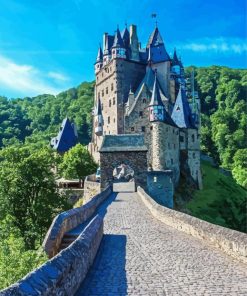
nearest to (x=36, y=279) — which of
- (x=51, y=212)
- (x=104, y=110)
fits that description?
(x=51, y=212)

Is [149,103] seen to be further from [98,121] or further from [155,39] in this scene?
[155,39]

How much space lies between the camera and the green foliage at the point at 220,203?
5742 cm

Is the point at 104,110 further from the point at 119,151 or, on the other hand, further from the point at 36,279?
the point at 36,279

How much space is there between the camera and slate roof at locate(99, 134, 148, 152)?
4103 centimetres

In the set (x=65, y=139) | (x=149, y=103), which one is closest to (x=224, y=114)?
(x=65, y=139)

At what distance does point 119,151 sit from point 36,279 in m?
34.2

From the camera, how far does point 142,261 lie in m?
12.1

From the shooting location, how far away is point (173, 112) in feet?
219

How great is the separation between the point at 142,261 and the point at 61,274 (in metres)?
4.72

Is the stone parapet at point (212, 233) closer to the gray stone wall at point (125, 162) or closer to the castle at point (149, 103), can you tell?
the gray stone wall at point (125, 162)

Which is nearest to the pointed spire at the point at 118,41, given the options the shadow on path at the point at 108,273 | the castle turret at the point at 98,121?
the castle turret at the point at 98,121

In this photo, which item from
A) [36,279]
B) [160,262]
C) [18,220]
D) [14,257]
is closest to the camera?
[36,279]

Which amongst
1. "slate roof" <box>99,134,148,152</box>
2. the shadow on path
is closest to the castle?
"slate roof" <box>99,134,148,152</box>

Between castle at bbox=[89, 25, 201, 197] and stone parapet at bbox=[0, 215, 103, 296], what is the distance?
4655 cm
